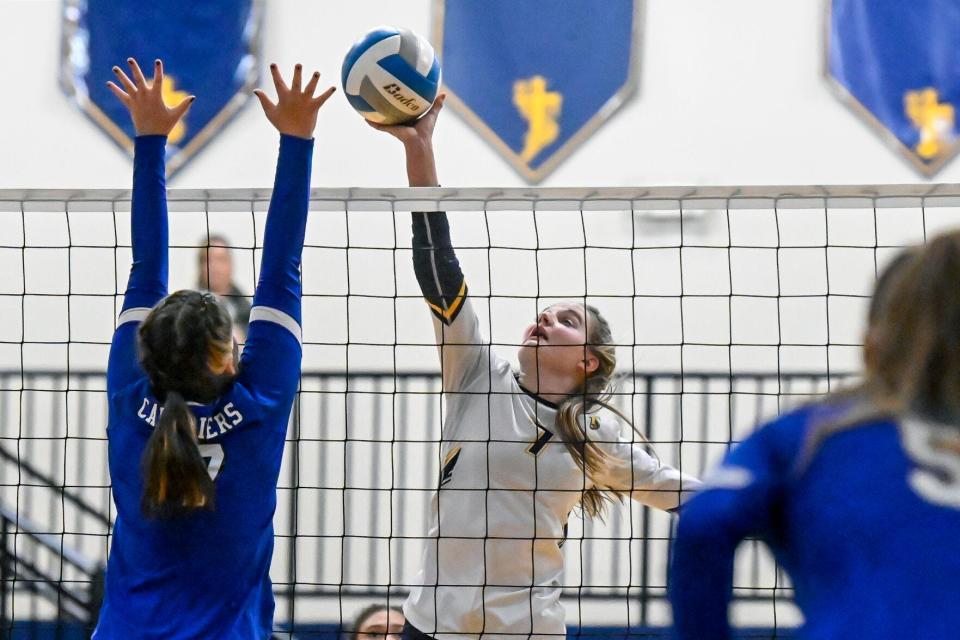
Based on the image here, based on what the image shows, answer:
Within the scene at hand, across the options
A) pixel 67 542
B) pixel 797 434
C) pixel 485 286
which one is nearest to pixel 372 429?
pixel 485 286

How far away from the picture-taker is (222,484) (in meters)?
2.38

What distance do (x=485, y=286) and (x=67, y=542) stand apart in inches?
92.2

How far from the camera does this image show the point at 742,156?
6602 millimetres

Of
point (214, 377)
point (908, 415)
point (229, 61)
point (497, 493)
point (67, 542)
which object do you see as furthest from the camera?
point (229, 61)

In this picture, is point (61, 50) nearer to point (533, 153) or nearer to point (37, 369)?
point (37, 369)

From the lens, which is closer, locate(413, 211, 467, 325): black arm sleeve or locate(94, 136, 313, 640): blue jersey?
locate(94, 136, 313, 640): blue jersey

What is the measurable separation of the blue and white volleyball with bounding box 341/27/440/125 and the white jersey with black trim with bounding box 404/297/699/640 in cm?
61

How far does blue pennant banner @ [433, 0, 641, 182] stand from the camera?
6.56 metres

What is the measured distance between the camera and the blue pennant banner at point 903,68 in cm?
653

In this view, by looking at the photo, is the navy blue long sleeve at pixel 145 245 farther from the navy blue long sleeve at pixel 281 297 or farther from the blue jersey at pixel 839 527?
the blue jersey at pixel 839 527

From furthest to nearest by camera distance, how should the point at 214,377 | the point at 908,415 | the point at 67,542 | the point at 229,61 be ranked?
the point at 229,61 → the point at 67,542 → the point at 214,377 → the point at 908,415

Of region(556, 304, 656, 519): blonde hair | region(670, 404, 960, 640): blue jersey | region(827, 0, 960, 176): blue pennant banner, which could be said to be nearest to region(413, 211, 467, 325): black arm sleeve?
region(556, 304, 656, 519): blonde hair

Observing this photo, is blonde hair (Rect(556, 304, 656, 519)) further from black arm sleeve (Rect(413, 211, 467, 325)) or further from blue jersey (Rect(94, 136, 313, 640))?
blue jersey (Rect(94, 136, 313, 640))

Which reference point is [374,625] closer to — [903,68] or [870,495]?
[870,495]
